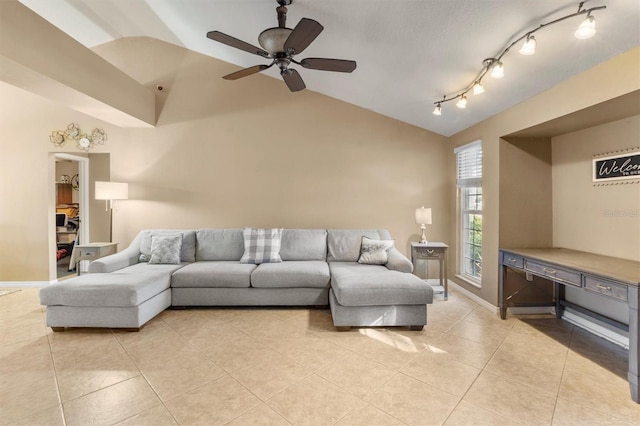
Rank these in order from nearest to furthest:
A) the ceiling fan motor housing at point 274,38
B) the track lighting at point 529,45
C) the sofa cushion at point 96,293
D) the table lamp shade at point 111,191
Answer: the track lighting at point 529,45, the ceiling fan motor housing at point 274,38, the sofa cushion at point 96,293, the table lamp shade at point 111,191

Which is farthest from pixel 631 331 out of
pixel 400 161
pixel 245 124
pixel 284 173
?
pixel 245 124

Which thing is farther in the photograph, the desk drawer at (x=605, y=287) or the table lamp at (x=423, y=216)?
the table lamp at (x=423, y=216)

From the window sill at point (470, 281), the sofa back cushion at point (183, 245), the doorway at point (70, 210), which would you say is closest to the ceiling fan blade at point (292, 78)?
the sofa back cushion at point (183, 245)

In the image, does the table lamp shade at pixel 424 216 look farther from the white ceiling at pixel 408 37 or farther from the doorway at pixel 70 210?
the doorway at pixel 70 210

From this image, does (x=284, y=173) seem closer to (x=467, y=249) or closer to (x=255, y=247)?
(x=255, y=247)

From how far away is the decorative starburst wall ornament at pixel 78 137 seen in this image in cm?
429

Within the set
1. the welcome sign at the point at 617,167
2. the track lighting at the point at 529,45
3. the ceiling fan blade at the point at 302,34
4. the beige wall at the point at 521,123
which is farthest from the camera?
the welcome sign at the point at 617,167

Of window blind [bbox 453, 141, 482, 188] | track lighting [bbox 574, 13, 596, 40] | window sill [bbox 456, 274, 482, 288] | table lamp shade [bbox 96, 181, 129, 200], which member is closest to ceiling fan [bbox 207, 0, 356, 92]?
track lighting [bbox 574, 13, 596, 40]

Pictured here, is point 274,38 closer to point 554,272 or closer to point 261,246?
point 261,246

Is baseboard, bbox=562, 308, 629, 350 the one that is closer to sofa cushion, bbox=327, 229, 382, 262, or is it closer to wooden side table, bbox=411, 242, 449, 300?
wooden side table, bbox=411, 242, 449, 300

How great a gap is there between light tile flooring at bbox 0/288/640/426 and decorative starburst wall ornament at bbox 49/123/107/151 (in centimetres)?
249

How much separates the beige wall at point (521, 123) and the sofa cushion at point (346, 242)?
133cm

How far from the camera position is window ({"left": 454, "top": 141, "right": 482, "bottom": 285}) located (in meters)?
3.88

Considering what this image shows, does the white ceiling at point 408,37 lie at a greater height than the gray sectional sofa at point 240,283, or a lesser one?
greater
